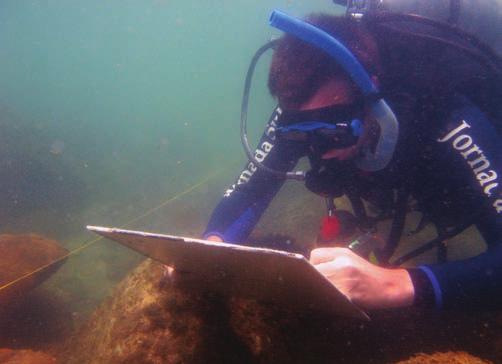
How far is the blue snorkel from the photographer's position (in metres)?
2.04

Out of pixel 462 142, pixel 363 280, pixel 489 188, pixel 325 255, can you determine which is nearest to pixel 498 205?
pixel 489 188

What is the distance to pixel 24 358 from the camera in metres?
3.76

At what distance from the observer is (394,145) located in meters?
2.13

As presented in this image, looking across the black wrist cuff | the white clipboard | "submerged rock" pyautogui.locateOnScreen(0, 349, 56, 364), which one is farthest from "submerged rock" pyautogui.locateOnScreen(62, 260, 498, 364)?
"submerged rock" pyautogui.locateOnScreen(0, 349, 56, 364)

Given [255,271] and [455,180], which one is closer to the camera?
[255,271]

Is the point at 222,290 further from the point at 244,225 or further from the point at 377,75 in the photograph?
the point at 377,75

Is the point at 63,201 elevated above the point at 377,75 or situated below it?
below

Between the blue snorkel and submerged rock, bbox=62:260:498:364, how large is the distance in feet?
3.51

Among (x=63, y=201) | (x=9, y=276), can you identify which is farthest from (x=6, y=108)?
(x=9, y=276)

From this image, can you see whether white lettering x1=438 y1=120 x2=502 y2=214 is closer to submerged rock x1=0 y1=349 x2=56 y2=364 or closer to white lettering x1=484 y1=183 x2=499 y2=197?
white lettering x1=484 y1=183 x2=499 y2=197

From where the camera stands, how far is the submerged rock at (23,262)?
5500 millimetres

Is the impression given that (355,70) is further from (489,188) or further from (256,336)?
(256,336)

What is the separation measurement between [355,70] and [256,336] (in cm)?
169

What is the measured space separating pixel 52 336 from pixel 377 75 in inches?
265
